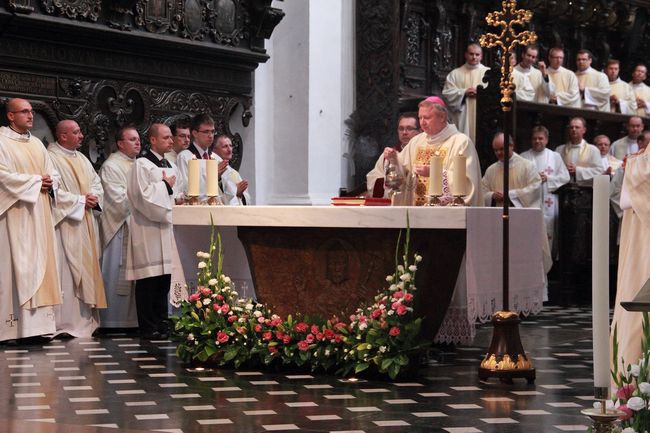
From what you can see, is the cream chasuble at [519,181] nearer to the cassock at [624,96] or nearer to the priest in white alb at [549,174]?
the priest in white alb at [549,174]

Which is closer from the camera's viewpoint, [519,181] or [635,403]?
[635,403]

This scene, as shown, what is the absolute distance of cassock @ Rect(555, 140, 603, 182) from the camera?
15109 millimetres

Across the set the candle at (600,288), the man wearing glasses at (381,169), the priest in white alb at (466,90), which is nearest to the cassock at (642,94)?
the priest in white alb at (466,90)

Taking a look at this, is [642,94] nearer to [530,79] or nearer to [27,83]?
[530,79]

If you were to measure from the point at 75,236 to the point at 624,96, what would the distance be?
945 cm

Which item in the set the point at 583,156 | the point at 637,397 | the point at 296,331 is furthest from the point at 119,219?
the point at 637,397

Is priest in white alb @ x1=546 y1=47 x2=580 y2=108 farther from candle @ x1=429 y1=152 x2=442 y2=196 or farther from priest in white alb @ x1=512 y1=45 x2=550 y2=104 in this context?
candle @ x1=429 y1=152 x2=442 y2=196

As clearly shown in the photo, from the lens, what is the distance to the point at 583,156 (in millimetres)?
15172

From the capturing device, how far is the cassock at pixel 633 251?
550cm

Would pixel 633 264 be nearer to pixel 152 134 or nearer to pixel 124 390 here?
pixel 124 390

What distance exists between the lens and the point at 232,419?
20.7 feet

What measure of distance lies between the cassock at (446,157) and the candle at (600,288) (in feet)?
19.0

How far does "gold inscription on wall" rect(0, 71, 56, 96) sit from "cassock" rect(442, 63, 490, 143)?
5228 mm

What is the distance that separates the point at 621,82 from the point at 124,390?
11950 millimetres
